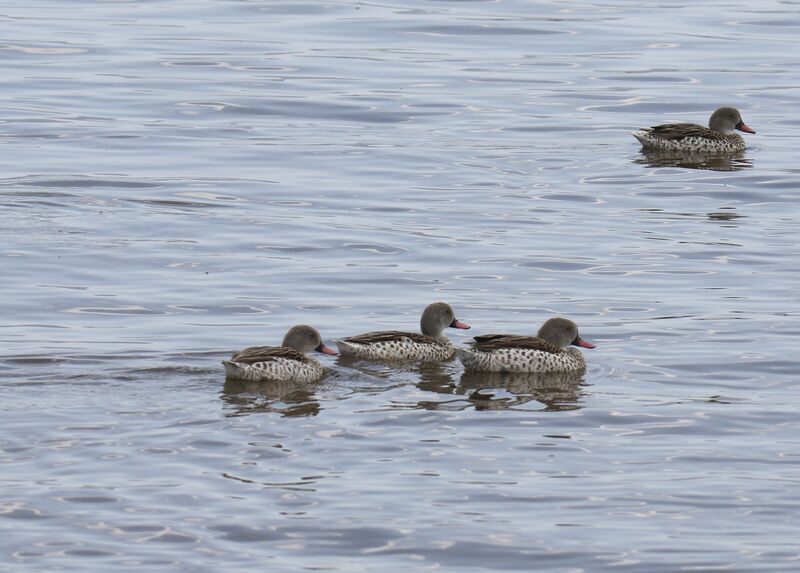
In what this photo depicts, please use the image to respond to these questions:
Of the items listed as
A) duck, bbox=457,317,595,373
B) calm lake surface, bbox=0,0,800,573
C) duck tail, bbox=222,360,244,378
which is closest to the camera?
calm lake surface, bbox=0,0,800,573

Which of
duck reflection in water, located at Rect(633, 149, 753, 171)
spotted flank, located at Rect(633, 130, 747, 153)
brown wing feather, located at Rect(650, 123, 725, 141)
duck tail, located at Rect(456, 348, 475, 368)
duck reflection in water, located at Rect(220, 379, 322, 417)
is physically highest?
brown wing feather, located at Rect(650, 123, 725, 141)

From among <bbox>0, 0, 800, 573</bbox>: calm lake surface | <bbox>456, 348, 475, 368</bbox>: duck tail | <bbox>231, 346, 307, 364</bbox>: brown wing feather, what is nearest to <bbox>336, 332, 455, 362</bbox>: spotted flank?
<bbox>0, 0, 800, 573</bbox>: calm lake surface

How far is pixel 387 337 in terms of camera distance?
14203 millimetres

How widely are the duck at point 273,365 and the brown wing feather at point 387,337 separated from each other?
40 cm

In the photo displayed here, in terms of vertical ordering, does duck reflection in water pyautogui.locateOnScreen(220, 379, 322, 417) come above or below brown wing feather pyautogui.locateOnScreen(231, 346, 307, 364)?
below

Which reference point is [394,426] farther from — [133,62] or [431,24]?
[431,24]

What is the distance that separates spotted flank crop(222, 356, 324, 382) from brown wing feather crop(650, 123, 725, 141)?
35.4ft

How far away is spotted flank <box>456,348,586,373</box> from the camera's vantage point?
14.1 metres

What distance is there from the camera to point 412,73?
2953 centimetres

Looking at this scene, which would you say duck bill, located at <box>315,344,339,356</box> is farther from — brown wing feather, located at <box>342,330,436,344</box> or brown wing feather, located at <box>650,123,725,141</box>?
brown wing feather, located at <box>650,123,725,141</box>

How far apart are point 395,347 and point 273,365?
1139 mm

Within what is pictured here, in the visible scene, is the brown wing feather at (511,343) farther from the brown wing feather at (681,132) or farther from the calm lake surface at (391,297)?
the brown wing feather at (681,132)

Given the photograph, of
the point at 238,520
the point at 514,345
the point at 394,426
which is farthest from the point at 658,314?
the point at 238,520

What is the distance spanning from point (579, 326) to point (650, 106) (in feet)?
41.2
